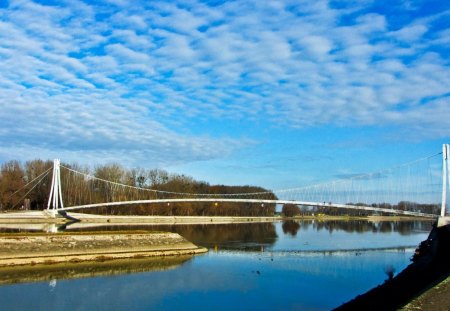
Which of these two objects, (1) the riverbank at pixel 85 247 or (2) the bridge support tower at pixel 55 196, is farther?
(2) the bridge support tower at pixel 55 196

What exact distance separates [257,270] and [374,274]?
541 centimetres

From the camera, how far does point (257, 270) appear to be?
23.1 meters

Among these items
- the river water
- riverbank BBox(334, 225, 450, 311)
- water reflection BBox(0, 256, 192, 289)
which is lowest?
the river water

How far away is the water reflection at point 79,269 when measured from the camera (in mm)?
19219

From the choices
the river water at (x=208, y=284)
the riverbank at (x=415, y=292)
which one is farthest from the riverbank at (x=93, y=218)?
the riverbank at (x=415, y=292)

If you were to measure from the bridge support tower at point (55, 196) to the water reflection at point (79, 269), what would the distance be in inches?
1592

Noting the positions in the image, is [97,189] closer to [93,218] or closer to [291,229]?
[93,218]

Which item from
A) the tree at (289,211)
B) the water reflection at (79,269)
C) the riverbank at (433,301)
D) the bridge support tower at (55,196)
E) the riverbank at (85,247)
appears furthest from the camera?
the tree at (289,211)

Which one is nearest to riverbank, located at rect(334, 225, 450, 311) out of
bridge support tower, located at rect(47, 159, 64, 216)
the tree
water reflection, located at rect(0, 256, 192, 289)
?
water reflection, located at rect(0, 256, 192, 289)

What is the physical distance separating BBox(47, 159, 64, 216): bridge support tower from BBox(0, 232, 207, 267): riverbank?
1451 inches

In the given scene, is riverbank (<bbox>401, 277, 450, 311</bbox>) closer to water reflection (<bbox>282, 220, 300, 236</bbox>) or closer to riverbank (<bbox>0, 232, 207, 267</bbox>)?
riverbank (<bbox>0, 232, 207, 267</bbox>)

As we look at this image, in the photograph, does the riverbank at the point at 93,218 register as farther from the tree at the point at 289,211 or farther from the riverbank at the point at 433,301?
the riverbank at the point at 433,301

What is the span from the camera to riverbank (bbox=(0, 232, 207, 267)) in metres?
22.6

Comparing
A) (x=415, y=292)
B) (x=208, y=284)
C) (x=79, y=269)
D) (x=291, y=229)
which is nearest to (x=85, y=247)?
(x=79, y=269)
